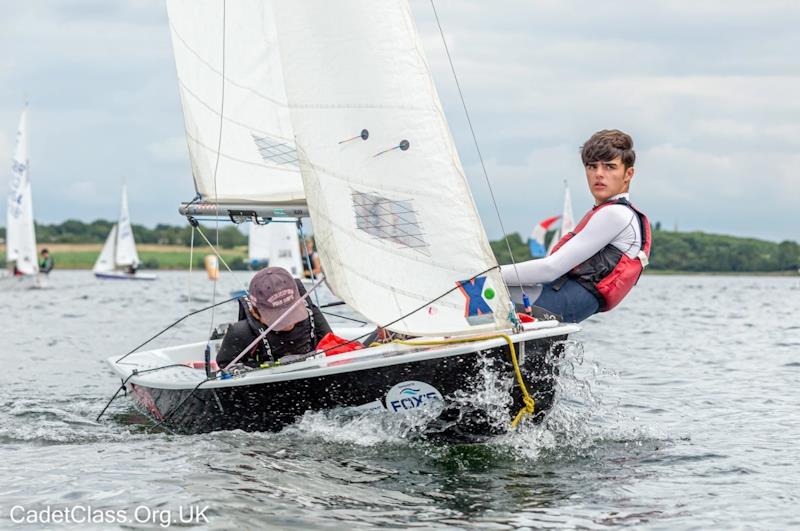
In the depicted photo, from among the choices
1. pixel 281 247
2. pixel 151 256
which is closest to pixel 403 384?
pixel 281 247

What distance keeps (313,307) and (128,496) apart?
2.32 m

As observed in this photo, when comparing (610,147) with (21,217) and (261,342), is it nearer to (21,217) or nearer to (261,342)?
(261,342)

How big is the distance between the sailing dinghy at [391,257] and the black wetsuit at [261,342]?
273 millimetres

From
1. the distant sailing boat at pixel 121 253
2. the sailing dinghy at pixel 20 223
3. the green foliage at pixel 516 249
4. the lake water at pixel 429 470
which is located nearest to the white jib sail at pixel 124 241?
the distant sailing boat at pixel 121 253

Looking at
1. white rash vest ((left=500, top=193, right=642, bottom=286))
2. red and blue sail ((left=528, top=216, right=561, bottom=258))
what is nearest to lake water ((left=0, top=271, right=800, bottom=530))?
white rash vest ((left=500, top=193, right=642, bottom=286))

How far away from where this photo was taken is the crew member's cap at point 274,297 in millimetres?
6859

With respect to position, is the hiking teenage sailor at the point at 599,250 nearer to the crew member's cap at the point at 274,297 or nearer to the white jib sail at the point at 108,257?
the crew member's cap at the point at 274,297

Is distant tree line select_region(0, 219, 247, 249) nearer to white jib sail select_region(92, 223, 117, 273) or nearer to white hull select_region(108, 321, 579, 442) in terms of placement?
white jib sail select_region(92, 223, 117, 273)

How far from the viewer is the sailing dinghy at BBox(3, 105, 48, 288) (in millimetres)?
38969

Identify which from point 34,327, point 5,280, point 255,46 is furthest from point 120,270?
point 255,46

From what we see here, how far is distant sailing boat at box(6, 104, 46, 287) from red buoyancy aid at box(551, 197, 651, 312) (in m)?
35.9

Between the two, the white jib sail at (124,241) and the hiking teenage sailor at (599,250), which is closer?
the hiking teenage sailor at (599,250)

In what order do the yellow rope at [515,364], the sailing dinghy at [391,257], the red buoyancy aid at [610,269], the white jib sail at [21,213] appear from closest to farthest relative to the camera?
the yellow rope at [515,364] → the sailing dinghy at [391,257] → the red buoyancy aid at [610,269] → the white jib sail at [21,213]

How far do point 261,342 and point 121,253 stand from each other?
5499 centimetres
